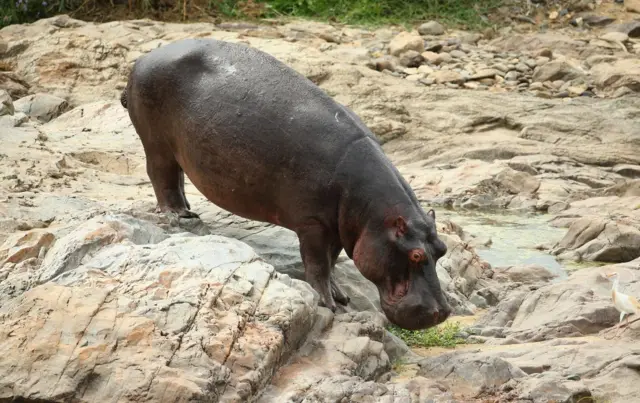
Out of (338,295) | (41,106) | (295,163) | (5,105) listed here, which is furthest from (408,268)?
(41,106)

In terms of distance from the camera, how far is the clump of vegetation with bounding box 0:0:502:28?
15.6m

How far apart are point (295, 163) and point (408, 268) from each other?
93 centimetres

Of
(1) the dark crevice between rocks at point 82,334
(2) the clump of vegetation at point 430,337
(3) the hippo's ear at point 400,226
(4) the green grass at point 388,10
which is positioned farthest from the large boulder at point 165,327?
(4) the green grass at point 388,10

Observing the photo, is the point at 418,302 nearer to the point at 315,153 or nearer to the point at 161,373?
the point at 315,153

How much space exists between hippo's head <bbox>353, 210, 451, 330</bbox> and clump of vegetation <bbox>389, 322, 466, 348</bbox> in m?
0.58

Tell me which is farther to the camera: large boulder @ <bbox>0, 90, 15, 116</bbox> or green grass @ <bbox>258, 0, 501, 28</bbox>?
green grass @ <bbox>258, 0, 501, 28</bbox>

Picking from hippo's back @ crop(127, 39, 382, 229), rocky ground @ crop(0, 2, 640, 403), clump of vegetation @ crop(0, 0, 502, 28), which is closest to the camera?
rocky ground @ crop(0, 2, 640, 403)

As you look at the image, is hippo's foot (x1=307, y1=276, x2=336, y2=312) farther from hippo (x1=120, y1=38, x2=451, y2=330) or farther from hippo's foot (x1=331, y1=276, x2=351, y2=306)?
hippo's foot (x1=331, y1=276, x2=351, y2=306)

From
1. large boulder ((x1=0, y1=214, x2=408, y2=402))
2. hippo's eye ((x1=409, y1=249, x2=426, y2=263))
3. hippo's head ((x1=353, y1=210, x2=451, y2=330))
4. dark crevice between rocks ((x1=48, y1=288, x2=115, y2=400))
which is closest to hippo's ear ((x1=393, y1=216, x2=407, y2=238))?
hippo's head ((x1=353, y1=210, x2=451, y2=330))

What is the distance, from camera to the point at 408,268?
5.31 m

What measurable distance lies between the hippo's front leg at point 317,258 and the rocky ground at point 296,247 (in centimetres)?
23

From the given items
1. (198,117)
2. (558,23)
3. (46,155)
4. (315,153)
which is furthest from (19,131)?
(558,23)

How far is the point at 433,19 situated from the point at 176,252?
1269 cm

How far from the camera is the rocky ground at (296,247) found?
4359 mm
